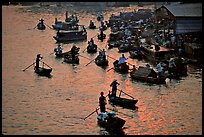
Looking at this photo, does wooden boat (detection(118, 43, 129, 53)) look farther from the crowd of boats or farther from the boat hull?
the boat hull

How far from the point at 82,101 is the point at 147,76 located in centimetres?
403

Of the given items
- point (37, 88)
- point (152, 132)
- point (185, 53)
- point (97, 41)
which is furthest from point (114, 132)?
point (97, 41)

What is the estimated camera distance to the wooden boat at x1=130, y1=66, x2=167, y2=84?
23.1m

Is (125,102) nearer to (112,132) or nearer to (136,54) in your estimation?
(112,132)

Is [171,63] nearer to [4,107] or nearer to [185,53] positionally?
[185,53]

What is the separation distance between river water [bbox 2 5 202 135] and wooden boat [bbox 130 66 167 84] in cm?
30

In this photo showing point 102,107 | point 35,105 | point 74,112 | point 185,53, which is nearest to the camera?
point 102,107

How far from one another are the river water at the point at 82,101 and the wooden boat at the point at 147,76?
0.30 m

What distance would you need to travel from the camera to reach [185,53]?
28.7m

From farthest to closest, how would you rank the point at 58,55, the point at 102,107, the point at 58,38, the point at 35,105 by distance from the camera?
the point at 58,38, the point at 58,55, the point at 35,105, the point at 102,107

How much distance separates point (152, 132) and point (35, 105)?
19.3ft

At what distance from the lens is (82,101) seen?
21.0m

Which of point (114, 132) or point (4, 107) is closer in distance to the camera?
point (114, 132)

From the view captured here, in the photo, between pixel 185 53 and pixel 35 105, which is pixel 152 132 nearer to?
pixel 35 105
